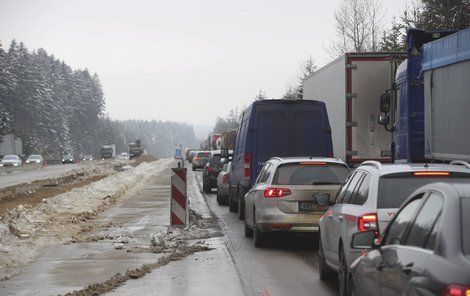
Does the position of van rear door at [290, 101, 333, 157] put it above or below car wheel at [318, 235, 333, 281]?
above

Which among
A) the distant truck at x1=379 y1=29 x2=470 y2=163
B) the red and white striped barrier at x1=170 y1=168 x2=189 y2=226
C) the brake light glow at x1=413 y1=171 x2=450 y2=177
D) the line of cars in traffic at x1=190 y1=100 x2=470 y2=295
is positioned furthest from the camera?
the red and white striped barrier at x1=170 y1=168 x2=189 y2=226

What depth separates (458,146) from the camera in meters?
12.3

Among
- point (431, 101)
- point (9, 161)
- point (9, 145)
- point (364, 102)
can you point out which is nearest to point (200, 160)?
point (9, 161)

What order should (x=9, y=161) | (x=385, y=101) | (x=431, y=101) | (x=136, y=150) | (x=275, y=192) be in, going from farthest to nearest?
(x=136, y=150) → (x=9, y=161) → (x=385, y=101) → (x=431, y=101) → (x=275, y=192)

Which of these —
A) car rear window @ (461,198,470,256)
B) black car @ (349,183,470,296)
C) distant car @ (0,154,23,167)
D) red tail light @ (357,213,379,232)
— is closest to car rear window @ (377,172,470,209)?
red tail light @ (357,213,379,232)

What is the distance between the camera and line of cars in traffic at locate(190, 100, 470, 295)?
4383mm

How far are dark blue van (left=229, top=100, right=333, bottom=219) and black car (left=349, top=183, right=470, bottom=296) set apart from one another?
42.0 ft

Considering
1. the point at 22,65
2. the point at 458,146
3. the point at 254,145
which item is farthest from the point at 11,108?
the point at 458,146

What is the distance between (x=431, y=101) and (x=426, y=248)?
9830 mm

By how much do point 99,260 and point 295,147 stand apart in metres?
7.61

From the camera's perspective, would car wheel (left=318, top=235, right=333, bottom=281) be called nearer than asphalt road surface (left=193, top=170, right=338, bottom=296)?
No

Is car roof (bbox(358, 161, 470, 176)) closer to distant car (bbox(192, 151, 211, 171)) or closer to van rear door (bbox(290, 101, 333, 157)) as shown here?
van rear door (bbox(290, 101, 333, 157))

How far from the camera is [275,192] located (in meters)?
13.5

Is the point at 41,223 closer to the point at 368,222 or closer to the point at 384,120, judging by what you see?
the point at 384,120
